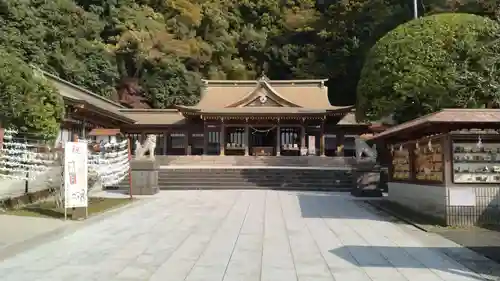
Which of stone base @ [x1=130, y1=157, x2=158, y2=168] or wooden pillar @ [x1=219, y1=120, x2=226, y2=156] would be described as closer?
stone base @ [x1=130, y1=157, x2=158, y2=168]

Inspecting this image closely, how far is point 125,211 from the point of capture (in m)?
12.3

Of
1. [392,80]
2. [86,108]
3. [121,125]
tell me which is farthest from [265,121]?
[392,80]

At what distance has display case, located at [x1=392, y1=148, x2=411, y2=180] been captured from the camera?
40.9ft

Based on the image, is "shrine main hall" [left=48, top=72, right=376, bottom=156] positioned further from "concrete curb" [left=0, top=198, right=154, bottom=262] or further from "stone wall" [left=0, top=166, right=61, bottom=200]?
"concrete curb" [left=0, top=198, right=154, bottom=262]

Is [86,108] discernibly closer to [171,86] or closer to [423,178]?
[423,178]

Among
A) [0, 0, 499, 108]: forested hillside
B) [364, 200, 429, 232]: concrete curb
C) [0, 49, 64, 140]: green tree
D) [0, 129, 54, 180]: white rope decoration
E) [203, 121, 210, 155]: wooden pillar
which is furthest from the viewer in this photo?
[0, 0, 499, 108]: forested hillside

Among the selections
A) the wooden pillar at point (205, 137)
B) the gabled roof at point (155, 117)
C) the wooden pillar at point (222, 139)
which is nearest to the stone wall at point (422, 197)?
the wooden pillar at point (222, 139)

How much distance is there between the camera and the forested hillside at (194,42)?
4450 centimetres

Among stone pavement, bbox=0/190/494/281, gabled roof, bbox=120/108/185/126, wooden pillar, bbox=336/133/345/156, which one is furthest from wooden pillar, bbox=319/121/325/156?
stone pavement, bbox=0/190/494/281

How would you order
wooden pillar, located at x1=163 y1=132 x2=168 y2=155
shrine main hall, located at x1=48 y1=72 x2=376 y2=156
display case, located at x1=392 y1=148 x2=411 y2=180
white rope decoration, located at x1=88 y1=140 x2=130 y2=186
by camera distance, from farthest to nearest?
1. wooden pillar, located at x1=163 y1=132 x2=168 y2=155
2. shrine main hall, located at x1=48 y1=72 x2=376 y2=156
3. white rope decoration, located at x1=88 y1=140 x2=130 y2=186
4. display case, located at x1=392 y1=148 x2=411 y2=180

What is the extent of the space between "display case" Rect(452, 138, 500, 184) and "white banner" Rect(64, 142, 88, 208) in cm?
823

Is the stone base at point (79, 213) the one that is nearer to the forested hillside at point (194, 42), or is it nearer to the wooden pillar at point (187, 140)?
the wooden pillar at point (187, 140)

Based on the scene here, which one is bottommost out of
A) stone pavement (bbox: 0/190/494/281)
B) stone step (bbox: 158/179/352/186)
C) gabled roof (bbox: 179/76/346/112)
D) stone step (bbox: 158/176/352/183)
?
stone pavement (bbox: 0/190/494/281)

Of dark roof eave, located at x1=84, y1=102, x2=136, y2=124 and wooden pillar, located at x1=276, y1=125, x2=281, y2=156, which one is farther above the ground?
dark roof eave, located at x1=84, y1=102, x2=136, y2=124
